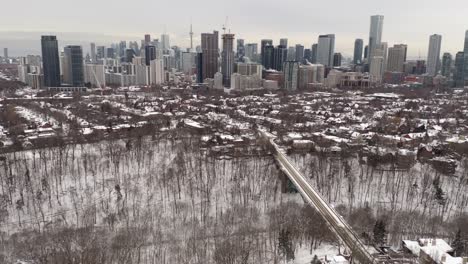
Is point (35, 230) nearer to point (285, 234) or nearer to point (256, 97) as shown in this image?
point (285, 234)

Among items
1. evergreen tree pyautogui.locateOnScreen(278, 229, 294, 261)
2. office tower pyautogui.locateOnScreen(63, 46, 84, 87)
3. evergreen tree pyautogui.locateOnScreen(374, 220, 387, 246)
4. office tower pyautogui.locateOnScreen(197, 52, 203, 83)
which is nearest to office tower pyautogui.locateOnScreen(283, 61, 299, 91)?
office tower pyautogui.locateOnScreen(197, 52, 203, 83)

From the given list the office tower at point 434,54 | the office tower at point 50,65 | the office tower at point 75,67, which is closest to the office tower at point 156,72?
the office tower at point 75,67

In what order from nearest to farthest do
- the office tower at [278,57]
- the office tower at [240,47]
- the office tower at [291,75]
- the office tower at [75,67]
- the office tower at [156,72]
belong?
the office tower at [291,75] < the office tower at [75,67] < the office tower at [156,72] < the office tower at [278,57] < the office tower at [240,47]

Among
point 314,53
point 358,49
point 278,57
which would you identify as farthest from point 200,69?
point 358,49

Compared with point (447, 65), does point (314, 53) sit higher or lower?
higher

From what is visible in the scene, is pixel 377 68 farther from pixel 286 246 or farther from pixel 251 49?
pixel 286 246

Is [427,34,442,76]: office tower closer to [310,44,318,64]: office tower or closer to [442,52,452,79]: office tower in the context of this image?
[442,52,452,79]: office tower

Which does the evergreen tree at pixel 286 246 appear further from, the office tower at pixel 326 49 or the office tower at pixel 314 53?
the office tower at pixel 314 53
